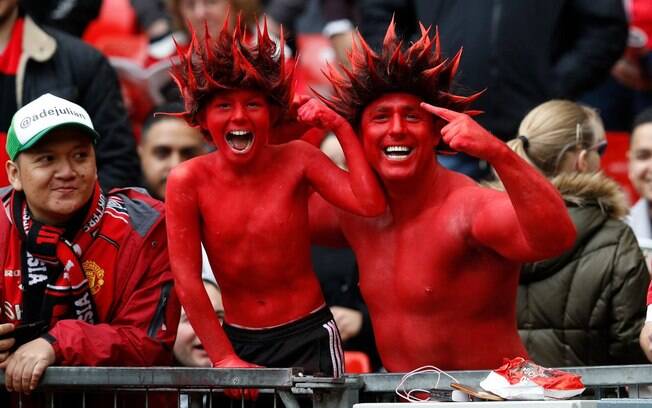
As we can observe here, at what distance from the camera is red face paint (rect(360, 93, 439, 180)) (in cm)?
432

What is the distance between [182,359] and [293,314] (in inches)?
42.7

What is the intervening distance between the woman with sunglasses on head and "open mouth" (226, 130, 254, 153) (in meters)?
1.35

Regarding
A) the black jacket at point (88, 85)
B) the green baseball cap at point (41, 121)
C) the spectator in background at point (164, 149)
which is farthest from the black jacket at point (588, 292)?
the spectator in background at point (164, 149)

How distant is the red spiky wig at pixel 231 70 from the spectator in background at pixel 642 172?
258 centimetres

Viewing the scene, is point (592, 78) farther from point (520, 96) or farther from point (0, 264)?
point (0, 264)

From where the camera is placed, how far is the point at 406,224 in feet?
14.6

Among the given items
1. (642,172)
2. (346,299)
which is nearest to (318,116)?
(346,299)

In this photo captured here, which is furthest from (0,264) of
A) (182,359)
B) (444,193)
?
(444,193)

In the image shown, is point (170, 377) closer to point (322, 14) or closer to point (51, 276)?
point (51, 276)

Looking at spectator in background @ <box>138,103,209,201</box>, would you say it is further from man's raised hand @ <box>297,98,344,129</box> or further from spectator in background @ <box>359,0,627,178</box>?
man's raised hand @ <box>297,98,344,129</box>

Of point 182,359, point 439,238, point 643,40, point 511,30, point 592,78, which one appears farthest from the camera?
point 643,40

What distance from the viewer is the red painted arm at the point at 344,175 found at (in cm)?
431

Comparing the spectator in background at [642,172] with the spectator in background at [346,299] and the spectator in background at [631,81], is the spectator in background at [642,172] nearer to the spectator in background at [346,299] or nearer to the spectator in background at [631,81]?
the spectator in background at [631,81]

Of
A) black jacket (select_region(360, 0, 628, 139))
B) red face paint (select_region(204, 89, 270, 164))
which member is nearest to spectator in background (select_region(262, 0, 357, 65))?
black jacket (select_region(360, 0, 628, 139))
